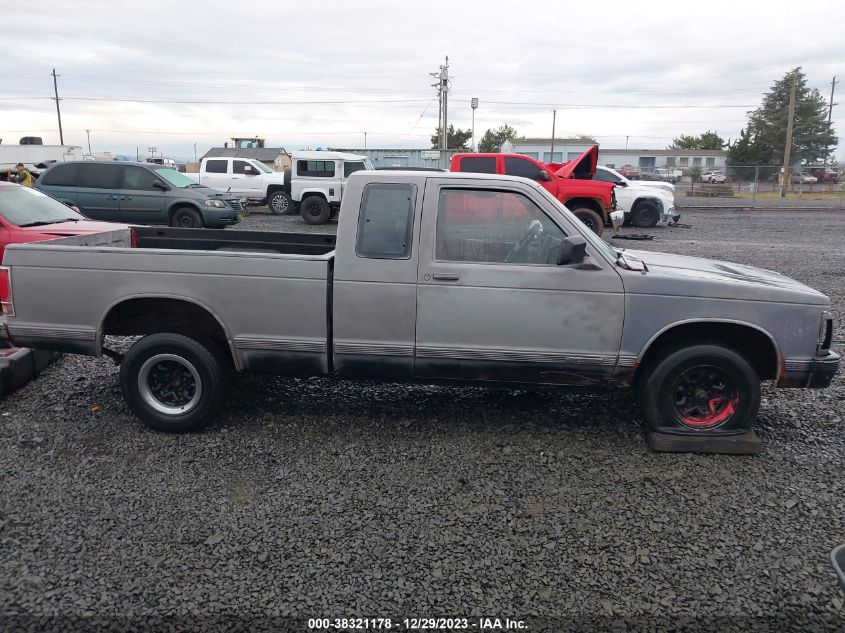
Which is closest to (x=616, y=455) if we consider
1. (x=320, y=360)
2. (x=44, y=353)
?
(x=320, y=360)

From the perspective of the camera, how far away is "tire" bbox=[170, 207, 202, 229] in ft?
52.4

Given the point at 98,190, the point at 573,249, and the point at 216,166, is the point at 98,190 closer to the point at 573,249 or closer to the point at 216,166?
the point at 216,166

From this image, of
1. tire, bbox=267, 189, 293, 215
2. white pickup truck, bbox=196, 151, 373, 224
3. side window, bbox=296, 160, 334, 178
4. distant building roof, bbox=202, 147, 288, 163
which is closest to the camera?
white pickup truck, bbox=196, 151, 373, 224

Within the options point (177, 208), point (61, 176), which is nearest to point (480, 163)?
point (177, 208)

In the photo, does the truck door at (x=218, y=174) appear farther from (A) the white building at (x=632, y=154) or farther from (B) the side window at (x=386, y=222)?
(A) the white building at (x=632, y=154)

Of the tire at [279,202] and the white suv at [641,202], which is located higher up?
the white suv at [641,202]

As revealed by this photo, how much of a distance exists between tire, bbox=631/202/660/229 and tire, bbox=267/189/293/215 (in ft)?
→ 38.0

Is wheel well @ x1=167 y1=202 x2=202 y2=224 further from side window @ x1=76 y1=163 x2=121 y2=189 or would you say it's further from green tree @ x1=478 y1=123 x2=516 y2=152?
green tree @ x1=478 y1=123 x2=516 y2=152

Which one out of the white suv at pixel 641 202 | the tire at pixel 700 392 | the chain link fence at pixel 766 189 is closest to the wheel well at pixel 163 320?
the tire at pixel 700 392

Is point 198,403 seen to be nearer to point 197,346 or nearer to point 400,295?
point 197,346

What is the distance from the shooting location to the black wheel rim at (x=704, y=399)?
4.51 meters

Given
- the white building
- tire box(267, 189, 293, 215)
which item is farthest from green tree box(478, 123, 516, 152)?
tire box(267, 189, 293, 215)

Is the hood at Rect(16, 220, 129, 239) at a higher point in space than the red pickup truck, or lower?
lower

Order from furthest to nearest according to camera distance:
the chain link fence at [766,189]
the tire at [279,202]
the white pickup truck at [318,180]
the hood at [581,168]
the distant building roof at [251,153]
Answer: the distant building roof at [251,153] → the chain link fence at [766,189] → the tire at [279,202] → the white pickup truck at [318,180] → the hood at [581,168]
